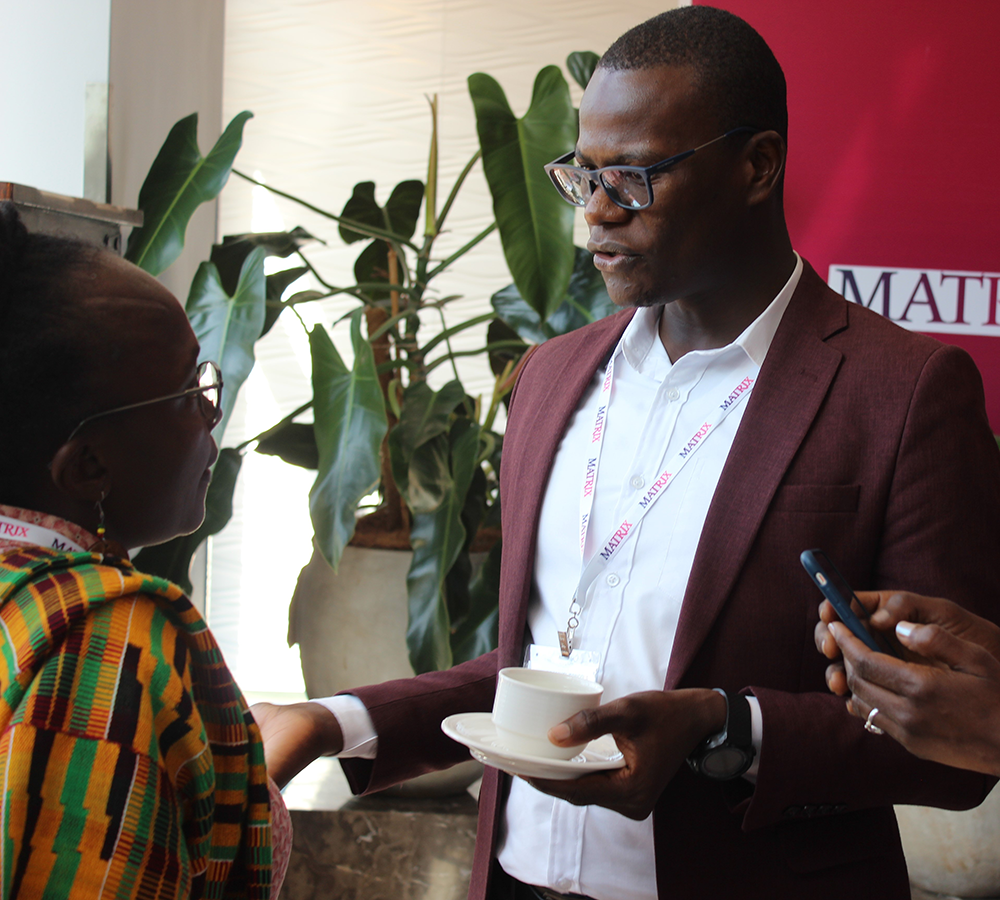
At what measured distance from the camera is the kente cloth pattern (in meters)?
0.63

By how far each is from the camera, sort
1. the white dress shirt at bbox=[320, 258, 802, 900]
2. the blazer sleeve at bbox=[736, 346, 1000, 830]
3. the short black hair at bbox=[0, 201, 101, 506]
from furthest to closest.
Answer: the white dress shirt at bbox=[320, 258, 802, 900] < the blazer sleeve at bbox=[736, 346, 1000, 830] < the short black hair at bbox=[0, 201, 101, 506]

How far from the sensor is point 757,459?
1.05 meters

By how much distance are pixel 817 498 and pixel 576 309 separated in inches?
56.9

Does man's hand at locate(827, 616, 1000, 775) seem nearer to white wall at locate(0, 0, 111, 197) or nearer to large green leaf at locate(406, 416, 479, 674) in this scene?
large green leaf at locate(406, 416, 479, 674)

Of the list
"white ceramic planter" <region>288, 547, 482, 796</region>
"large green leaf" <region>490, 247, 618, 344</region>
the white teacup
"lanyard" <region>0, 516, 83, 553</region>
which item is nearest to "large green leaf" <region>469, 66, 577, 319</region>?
"large green leaf" <region>490, 247, 618, 344</region>

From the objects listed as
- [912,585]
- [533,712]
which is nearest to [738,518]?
[912,585]

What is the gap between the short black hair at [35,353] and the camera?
75cm

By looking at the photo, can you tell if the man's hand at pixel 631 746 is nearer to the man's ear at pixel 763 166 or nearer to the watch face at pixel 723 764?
the watch face at pixel 723 764

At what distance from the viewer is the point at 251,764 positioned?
820 millimetres

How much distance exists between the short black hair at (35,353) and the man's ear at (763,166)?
83cm

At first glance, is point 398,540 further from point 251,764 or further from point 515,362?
point 251,764

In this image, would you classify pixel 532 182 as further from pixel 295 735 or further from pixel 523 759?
pixel 523 759

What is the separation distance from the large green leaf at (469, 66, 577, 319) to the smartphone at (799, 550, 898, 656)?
1257mm

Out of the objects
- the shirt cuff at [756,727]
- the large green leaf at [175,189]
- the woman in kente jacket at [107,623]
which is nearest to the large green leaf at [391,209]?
the large green leaf at [175,189]
